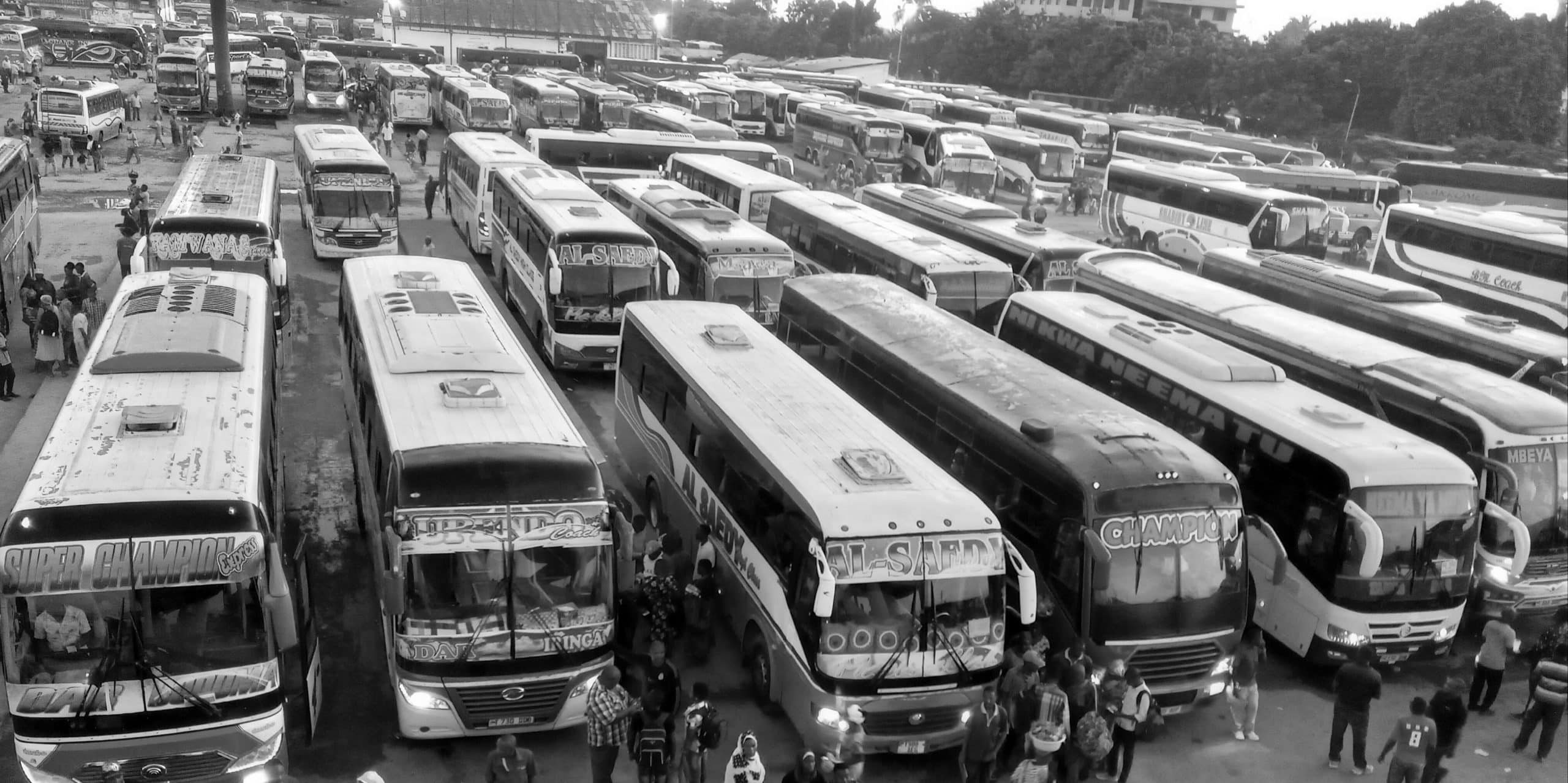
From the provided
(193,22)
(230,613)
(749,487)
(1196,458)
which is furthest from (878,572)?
(193,22)

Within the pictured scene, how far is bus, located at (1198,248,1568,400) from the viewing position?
51.8 ft

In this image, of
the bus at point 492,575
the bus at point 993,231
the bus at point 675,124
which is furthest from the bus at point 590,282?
the bus at point 675,124

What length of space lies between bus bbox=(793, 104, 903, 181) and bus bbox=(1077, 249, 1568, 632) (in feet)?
93.6

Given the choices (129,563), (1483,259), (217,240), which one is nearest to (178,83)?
(217,240)

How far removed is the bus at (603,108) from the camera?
154 feet

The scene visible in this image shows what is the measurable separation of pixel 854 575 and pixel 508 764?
3.00m

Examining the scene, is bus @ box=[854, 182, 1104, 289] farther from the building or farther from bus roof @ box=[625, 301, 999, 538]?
the building

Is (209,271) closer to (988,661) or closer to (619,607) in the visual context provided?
(619,607)

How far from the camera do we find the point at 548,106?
4550cm

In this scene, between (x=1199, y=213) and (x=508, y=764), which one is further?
(x=1199, y=213)

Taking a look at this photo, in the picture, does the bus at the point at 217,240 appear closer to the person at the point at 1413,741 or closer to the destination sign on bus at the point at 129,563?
the destination sign on bus at the point at 129,563

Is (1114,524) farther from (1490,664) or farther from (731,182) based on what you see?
(731,182)

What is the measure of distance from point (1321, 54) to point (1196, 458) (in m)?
68.4

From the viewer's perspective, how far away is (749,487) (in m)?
11.2
